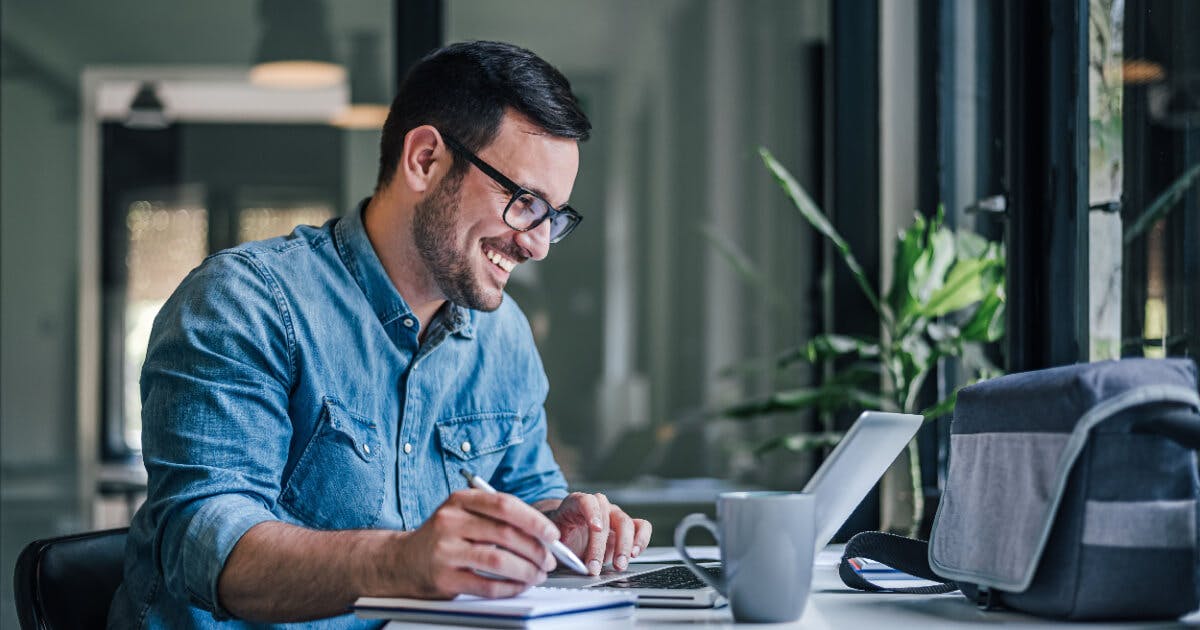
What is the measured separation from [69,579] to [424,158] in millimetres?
681

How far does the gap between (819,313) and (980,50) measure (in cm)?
113

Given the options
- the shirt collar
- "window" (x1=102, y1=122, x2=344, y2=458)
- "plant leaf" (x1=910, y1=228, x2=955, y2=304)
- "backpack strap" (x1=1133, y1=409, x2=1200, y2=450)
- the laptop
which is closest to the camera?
"backpack strap" (x1=1133, y1=409, x2=1200, y2=450)

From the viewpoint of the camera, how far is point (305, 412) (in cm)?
140

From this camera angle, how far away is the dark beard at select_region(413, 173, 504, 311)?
155 cm

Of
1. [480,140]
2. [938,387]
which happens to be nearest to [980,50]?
[938,387]

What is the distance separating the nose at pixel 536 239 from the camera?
5.15 feet

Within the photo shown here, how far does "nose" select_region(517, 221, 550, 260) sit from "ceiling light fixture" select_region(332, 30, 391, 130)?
2176 millimetres

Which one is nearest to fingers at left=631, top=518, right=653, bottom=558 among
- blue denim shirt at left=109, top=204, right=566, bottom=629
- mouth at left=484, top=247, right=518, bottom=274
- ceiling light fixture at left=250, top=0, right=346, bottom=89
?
blue denim shirt at left=109, top=204, right=566, bottom=629

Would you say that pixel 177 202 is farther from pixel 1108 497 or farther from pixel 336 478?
pixel 1108 497

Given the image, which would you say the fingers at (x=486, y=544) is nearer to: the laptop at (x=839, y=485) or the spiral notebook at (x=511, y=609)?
the spiral notebook at (x=511, y=609)

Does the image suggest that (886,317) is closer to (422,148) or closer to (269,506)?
(422,148)

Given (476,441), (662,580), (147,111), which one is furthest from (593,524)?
(147,111)

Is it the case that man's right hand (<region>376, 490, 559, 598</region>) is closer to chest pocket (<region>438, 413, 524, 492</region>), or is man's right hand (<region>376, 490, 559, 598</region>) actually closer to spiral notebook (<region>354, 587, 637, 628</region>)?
spiral notebook (<region>354, 587, 637, 628</region>)

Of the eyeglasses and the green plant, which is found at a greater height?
the eyeglasses
